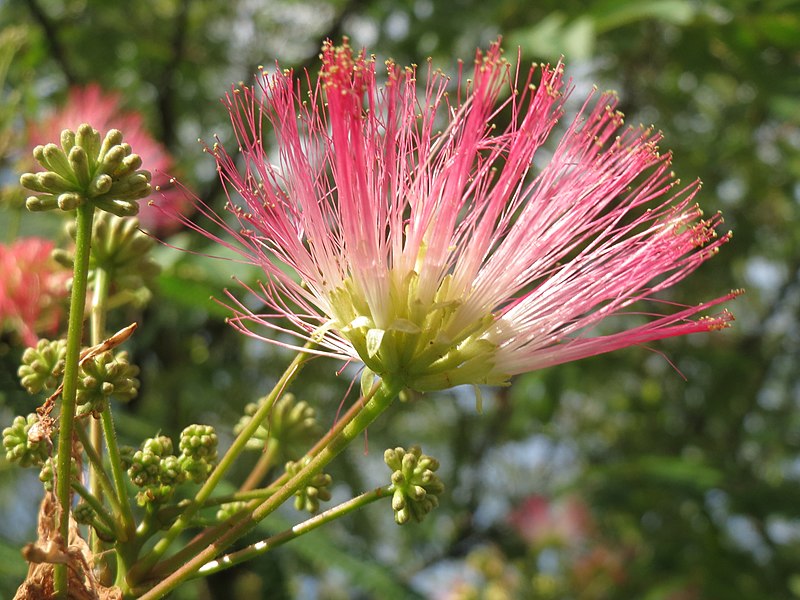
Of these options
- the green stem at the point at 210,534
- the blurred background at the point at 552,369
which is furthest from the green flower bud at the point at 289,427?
the blurred background at the point at 552,369

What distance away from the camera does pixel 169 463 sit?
1299 millimetres

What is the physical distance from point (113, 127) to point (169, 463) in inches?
94.6

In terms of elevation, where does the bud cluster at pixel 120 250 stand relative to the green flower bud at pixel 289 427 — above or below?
above

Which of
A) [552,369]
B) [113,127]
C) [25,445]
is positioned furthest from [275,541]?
[552,369]

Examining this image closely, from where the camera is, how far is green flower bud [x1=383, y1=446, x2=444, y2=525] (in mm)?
1284

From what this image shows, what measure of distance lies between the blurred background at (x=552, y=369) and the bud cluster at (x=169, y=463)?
1.13 meters

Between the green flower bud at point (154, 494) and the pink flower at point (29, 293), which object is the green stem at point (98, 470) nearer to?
the green flower bud at point (154, 494)

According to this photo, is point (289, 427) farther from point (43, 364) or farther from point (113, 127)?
point (113, 127)

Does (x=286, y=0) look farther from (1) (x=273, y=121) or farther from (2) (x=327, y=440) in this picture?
(2) (x=327, y=440)

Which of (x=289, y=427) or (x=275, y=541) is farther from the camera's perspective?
(x=289, y=427)

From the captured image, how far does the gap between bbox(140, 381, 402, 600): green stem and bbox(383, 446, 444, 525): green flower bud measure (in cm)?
10

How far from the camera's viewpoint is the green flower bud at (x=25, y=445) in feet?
4.05

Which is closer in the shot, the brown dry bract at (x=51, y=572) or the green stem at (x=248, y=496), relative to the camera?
the brown dry bract at (x=51, y=572)

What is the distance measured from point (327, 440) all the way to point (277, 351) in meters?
3.00
